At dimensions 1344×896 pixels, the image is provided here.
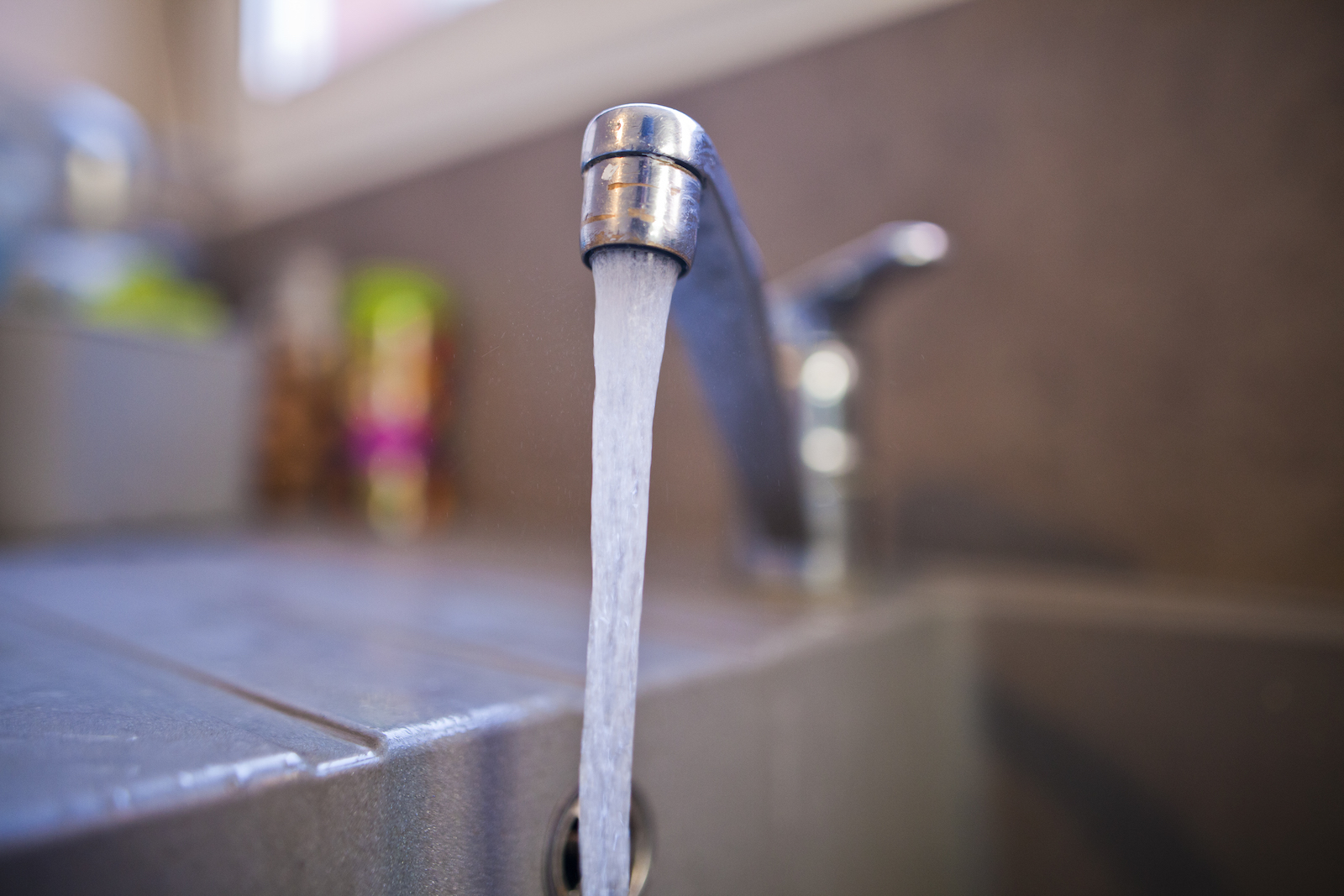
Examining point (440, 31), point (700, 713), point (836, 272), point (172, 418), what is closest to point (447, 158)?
point (440, 31)

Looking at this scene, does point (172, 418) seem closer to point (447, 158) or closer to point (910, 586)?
point (447, 158)

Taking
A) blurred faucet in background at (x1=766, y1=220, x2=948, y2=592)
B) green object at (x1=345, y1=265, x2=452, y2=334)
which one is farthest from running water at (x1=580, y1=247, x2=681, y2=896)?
green object at (x1=345, y1=265, x2=452, y2=334)

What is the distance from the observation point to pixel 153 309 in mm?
838

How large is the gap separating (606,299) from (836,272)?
30 cm

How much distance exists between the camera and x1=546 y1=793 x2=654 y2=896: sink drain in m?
0.24

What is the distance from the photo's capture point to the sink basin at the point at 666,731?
175mm

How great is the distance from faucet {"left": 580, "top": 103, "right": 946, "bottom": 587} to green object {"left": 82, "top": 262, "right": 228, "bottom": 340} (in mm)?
586

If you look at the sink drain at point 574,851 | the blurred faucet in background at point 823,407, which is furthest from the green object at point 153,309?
the sink drain at point 574,851

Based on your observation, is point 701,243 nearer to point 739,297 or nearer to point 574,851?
point 739,297

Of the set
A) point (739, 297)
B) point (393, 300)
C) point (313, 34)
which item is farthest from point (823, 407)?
point (313, 34)

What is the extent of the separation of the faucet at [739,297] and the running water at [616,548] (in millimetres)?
13

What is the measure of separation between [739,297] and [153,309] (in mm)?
789

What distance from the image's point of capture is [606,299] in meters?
0.20

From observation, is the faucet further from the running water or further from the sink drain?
the sink drain
